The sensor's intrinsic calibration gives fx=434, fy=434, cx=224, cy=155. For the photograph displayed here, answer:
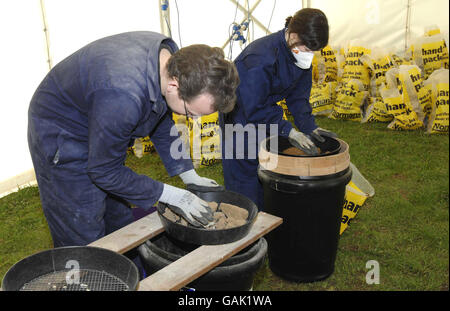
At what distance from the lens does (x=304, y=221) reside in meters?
2.49

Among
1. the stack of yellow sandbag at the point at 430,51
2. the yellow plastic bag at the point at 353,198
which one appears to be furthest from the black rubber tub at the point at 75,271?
the stack of yellow sandbag at the point at 430,51

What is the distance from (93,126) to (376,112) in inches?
192

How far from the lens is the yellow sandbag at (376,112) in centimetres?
568

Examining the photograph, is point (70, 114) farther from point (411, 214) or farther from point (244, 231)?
point (411, 214)

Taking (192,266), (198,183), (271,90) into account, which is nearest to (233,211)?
(198,183)

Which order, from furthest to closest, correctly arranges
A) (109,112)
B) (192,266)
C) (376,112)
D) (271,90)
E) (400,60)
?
(400,60) < (376,112) < (271,90) < (192,266) < (109,112)

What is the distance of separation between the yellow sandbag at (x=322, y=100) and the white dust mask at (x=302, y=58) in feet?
11.7

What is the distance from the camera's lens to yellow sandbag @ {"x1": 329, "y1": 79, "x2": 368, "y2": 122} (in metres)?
5.86

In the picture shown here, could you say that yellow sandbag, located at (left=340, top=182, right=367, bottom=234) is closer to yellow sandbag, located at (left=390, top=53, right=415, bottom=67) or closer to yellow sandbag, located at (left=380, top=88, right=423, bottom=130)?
yellow sandbag, located at (left=380, top=88, right=423, bottom=130)

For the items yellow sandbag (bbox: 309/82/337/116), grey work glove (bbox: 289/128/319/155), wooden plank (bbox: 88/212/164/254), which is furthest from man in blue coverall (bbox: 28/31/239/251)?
yellow sandbag (bbox: 309/82/337/116)

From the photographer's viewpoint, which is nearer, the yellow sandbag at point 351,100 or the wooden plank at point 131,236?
the wooden plank at point 131,236

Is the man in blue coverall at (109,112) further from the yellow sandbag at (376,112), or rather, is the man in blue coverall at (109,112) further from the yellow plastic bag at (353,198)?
the yellow sandbag at (376,112)

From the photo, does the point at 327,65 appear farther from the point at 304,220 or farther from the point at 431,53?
the point at 304,220
